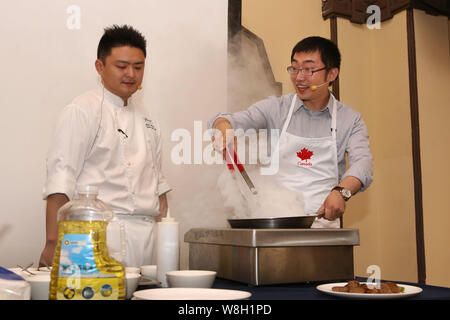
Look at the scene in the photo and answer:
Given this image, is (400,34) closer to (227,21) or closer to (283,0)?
(283,0)

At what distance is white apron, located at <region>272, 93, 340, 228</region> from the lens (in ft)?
8.04

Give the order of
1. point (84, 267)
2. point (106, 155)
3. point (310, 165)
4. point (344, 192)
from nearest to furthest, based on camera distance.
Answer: point (84, 267) → point (344, 192) → point (106, 155) → point (310, 165)

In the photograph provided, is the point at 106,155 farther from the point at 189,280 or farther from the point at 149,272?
the point at 189,280

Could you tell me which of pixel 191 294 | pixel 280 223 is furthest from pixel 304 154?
pixel 191 294

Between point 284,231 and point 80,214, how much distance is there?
65 centimetres

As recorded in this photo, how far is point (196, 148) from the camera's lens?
3.03 m

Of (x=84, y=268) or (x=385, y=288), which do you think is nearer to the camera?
(x=84, y=268)

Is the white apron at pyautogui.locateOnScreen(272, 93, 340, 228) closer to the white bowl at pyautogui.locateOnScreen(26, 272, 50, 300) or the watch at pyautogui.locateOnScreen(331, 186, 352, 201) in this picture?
the watch at pyautogui.locateOnScreen(331, 186, 352, 201)

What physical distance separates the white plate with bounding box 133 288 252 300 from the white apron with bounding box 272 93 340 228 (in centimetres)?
144

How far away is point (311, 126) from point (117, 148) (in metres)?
1.06

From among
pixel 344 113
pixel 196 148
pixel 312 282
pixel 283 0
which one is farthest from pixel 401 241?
pixel 312 282

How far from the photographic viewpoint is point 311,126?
8.46 feet

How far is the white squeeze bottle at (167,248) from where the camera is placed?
4.24 ft
